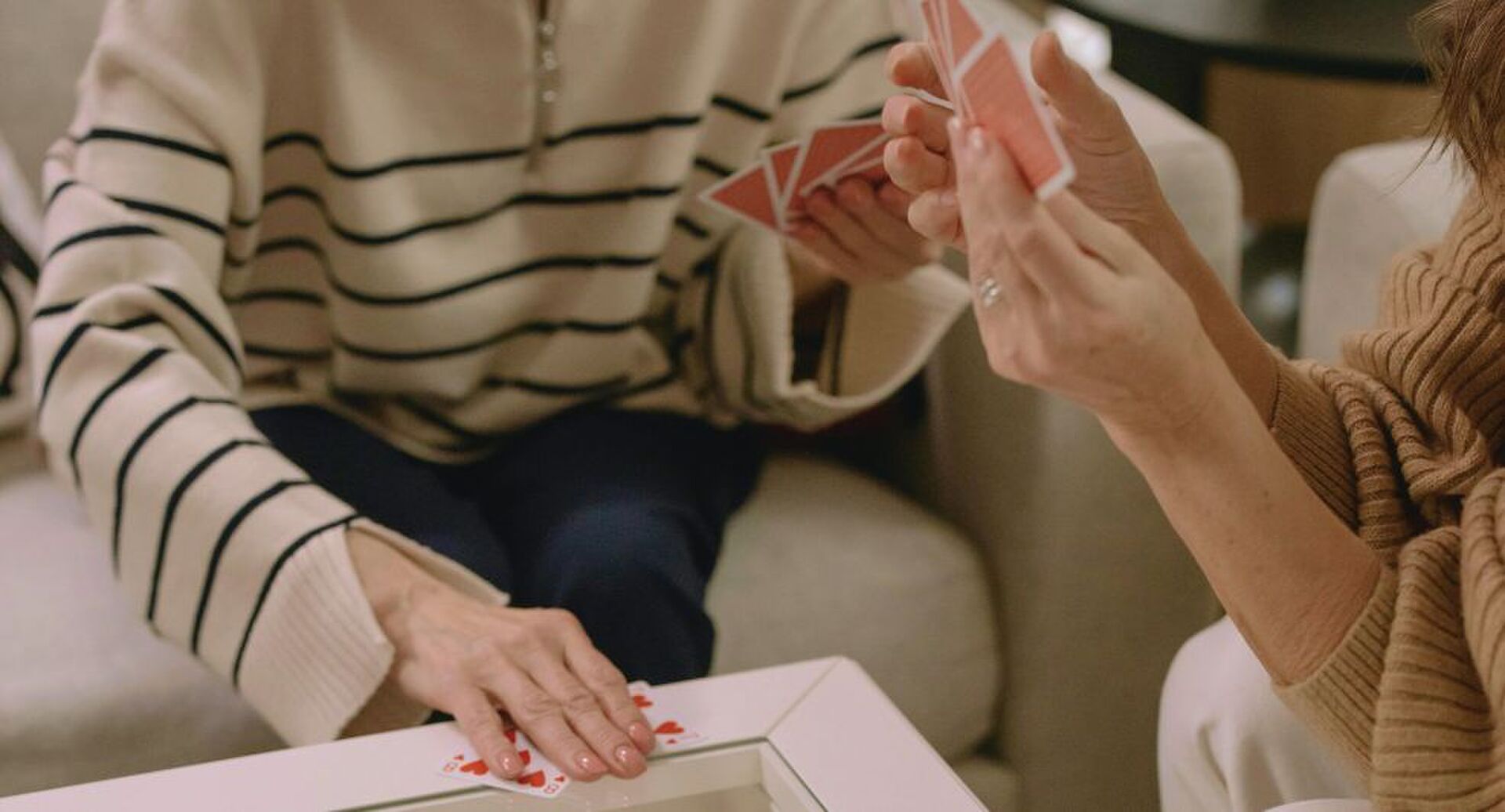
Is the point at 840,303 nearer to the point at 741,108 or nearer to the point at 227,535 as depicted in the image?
the point at 741,108

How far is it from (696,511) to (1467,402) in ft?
1.99

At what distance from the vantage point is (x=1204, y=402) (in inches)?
32.6

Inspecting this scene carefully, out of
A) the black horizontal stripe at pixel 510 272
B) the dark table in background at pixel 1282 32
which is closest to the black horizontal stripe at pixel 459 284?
the black horizontal stripe at pixel 510 272

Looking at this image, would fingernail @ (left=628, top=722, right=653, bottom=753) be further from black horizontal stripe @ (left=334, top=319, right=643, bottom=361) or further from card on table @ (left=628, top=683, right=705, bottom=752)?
black horizontal stripe @ (left=334, top=319, right=643, bottom=361)

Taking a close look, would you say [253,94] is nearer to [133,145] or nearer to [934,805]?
[133,145]

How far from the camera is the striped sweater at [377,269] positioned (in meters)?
1.21

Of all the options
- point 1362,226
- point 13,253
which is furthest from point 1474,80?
point 13,253

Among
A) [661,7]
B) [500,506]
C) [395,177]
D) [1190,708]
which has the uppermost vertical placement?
[661,7]

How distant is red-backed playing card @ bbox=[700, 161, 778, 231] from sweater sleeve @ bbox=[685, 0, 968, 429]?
0.10 m

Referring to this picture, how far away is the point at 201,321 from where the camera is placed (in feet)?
4.22

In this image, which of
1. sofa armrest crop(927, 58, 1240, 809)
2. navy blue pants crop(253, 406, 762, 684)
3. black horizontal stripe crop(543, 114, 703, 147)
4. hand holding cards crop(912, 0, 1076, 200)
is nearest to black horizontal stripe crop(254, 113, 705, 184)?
black horizontal stripe crop(543, 114, 703, 147)

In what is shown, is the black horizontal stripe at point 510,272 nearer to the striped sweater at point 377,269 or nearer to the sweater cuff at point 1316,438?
the striped sweater at point 377,269

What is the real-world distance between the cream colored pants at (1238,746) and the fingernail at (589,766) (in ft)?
1.33

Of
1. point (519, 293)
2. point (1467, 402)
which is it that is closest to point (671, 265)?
point (519, 293)
